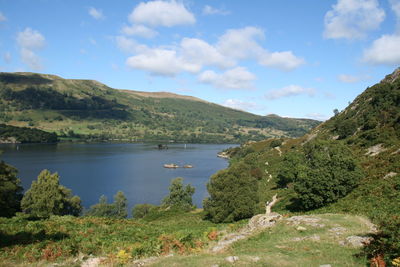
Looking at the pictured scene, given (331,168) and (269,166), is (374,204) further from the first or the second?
(269,166)

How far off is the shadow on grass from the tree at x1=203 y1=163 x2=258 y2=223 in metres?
28.6

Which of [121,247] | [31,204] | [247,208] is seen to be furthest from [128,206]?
[121,247]

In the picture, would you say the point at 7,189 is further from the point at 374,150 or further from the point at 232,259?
the point at 374,150

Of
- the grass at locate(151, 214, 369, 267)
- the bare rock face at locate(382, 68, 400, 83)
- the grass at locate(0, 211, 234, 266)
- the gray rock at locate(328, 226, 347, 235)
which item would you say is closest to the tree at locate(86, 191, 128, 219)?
the grass at locate(0, 211, 234, 266)

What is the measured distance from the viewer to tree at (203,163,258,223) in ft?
153

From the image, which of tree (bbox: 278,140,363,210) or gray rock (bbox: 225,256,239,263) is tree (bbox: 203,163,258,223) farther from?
gray rock (bbox: 225,256,239,263)

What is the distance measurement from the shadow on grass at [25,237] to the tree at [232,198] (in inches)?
1124

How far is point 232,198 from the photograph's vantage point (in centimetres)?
4825

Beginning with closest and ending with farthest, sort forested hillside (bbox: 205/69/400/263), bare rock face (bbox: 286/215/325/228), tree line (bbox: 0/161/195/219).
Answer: bare rock face (bbox: 286/215/325/228) < forested hillside (bbox: 205/69/400/263) < tree line (bbox: 0/161/195/219)

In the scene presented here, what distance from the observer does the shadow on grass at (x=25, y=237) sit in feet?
65.5

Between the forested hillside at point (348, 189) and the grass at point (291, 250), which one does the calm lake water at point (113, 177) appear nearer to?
the forested hillside at point (348, 189)

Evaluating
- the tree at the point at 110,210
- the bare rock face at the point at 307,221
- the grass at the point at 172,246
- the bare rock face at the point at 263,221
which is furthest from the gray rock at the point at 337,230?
the tree at the point at 110,210

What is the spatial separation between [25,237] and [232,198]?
108ft

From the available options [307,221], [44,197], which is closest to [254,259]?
[307,221]
